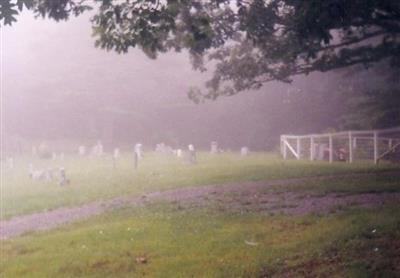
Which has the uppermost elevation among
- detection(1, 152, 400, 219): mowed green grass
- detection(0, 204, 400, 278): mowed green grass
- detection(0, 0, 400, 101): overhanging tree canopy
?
detection(0, 0, 400, 101): overhanging tree canopy

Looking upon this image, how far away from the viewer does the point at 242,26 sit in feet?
62.2

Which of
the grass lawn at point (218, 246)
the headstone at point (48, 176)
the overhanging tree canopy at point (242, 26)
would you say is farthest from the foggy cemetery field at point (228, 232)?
the headstone at point (48, 176)

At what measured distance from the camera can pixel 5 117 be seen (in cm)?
5356

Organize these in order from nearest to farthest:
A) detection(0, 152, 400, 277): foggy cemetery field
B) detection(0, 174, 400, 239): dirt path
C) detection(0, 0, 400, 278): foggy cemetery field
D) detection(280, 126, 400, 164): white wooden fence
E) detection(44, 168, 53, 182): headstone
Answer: detection(0, 152, 400, 277): foggy cemetery field → detection(0, 0, 400, 278): foggy cemetery field → detection(0, 174, 400, 239): dirt path → detection(44, 168, 53, 182): headstone → detection(280, 126, 400, 164): white wooden fence

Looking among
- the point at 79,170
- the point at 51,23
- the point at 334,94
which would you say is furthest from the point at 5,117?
the point at 334,94

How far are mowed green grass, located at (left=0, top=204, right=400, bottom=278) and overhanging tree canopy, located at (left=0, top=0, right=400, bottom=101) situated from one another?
4.33 m

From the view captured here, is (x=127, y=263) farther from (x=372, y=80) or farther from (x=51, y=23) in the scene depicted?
(x=51, y=23)

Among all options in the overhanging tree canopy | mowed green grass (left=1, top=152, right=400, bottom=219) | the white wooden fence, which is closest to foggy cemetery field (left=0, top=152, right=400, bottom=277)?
mowed green grass (left=1, top=152, right=400, bottom=219)

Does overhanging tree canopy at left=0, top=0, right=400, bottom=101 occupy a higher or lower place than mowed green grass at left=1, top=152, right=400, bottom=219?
higher

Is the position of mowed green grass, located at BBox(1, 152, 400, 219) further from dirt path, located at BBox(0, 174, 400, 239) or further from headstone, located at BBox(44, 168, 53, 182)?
dirt path, located at BBox(0, 174, 400, 239)

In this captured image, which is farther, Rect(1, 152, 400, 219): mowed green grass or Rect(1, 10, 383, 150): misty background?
Rect(1, 10, 383, 150): misty background

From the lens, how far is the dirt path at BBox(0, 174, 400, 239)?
14.1m

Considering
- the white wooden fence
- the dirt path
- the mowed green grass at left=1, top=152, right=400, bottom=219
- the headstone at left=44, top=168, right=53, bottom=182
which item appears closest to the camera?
the dirt path

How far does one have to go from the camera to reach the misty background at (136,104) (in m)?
53.2
